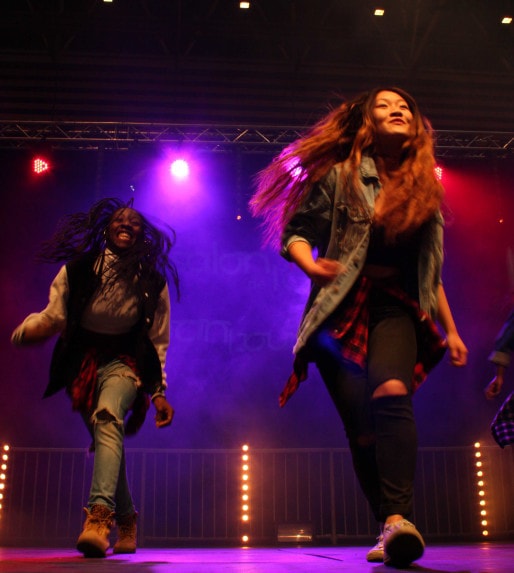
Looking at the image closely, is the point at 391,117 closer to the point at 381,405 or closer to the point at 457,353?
the point at 457,353

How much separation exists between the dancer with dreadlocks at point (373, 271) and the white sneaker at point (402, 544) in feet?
0.34

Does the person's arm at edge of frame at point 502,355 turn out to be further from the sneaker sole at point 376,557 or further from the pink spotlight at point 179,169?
the pink spotlight at point 179,169

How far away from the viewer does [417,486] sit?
6957 mm

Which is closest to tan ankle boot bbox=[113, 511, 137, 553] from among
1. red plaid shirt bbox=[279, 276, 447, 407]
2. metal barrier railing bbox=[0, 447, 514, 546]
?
red plaid shirt bbox=[279, 276, 447, 407]

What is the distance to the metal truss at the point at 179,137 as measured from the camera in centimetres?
818

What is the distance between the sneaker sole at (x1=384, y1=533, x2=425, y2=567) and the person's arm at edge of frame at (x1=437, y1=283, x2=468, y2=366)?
729 millimetres

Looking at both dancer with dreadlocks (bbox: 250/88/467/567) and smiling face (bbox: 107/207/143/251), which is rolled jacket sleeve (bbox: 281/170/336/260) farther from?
smiling face (bbox: 107/207/143/251)

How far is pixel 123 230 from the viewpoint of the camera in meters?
3.48

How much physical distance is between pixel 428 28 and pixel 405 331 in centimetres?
602

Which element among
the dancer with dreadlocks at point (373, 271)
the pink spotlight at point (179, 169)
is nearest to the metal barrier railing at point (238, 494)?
the pink spotlight at point (179, 169)

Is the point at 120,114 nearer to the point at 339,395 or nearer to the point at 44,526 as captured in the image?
the point at 44,526

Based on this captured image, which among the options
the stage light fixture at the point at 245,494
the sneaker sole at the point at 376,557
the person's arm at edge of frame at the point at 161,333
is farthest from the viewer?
the stage light fixture at the point at 245,494

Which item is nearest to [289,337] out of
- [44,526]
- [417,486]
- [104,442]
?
[417,486]

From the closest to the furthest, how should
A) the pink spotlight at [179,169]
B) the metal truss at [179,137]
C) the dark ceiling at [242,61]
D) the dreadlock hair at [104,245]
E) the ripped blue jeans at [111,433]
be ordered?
1. the ripped blue jeans at [111,433]
2. the dreadlock hair at [104,245]
3. the dark ceiling at [242,61]
4. the metal truss at [179,137]
5. the pink spotlight at [179,169]
